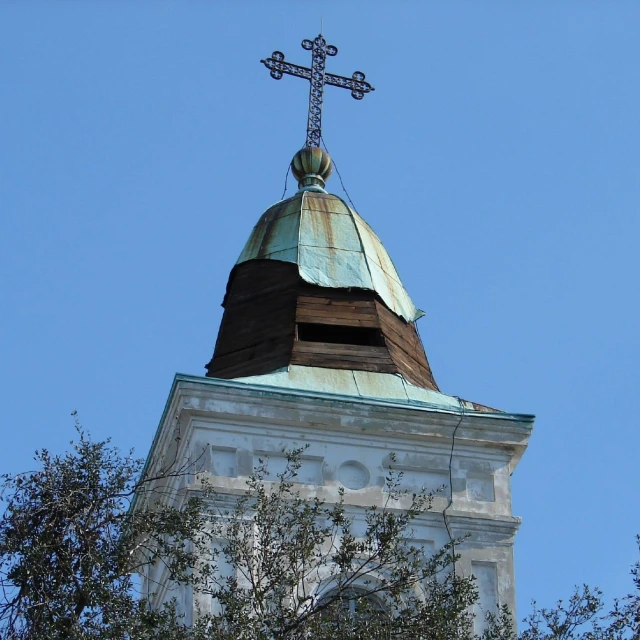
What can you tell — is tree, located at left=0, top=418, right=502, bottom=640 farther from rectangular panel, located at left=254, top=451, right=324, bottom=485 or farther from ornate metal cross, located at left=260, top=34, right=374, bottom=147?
ornate metal cross, located at left=260, top=34, right=374, bottom=147

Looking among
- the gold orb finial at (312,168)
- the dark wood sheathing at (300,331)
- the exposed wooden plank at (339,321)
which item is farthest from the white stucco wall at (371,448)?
the gold orb finial at (312,168)

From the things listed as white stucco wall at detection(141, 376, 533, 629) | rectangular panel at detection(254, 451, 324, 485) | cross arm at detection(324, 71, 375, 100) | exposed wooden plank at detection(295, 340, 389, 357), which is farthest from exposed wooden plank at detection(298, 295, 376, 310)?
cross arm at detection(324, 71, 375, 100)

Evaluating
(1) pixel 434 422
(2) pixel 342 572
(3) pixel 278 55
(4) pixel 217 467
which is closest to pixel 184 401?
(4) pixel 217 467

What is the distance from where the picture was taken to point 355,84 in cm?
2797

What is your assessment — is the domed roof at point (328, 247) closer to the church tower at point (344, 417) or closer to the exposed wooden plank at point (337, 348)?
the church tower at point (344, 417)

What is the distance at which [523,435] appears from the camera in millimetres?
20703

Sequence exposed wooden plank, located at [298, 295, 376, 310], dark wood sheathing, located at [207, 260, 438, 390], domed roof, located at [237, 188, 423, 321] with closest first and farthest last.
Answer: dark wood sheathing, located at [207, 260, 438, 390]
exposed wooden plank, located at [298, 295, 376, 310]
domed roof, located at [237, 188, 423, 321]

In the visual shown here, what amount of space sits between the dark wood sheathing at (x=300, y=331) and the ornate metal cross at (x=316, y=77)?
3.78 metres

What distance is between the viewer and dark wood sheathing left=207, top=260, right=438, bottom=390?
71.6ft

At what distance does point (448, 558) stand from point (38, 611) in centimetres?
399

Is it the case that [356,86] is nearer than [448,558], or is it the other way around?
[448,558]

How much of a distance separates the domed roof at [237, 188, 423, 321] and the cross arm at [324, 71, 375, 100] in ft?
12.2

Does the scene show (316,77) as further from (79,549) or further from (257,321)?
(79,549)

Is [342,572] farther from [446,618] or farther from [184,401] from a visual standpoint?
[184,401]
